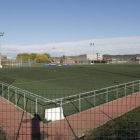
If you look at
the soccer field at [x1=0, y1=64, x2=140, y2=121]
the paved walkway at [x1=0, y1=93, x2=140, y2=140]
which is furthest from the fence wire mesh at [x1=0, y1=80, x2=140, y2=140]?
the soccer field at [x1=0, y1=64, x2=140, y2=121]

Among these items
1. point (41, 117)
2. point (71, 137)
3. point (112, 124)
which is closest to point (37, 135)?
point (71, 137)

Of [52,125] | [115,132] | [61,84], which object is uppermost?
[61,84]

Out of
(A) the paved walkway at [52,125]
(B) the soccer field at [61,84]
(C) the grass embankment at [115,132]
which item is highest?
(B) the soccer field at [61,84]

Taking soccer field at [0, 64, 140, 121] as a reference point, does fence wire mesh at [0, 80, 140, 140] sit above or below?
below

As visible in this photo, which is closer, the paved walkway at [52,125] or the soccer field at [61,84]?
the paved walkway at [52,125]

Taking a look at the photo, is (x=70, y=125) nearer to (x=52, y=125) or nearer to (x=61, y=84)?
(x=52, y=125)

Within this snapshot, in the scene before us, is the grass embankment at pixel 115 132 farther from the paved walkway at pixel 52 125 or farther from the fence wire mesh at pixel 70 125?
the paved walkway at pixel 52 125

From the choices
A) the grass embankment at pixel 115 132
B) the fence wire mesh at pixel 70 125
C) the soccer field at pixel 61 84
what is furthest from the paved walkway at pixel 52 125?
the soccer field at pixel 61 84

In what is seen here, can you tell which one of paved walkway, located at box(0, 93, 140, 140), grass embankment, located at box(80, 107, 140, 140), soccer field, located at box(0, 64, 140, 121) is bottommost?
grass embankment, located at box(80, 107, 140, 140)

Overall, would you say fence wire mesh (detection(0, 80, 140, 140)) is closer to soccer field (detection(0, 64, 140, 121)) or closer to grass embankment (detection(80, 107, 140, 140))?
grass embankment (detection(80, 107, 140, 140))

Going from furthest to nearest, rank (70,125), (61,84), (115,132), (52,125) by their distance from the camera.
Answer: (61,84) → (52,125) → (70,125) → (115,132)

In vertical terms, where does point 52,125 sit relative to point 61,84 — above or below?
below

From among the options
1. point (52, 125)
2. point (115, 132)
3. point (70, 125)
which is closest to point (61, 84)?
point (52, 125)

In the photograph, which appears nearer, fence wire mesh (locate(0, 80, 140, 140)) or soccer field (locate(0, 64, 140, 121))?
fence wire mesh (locate(0, 80, 140, 140))
